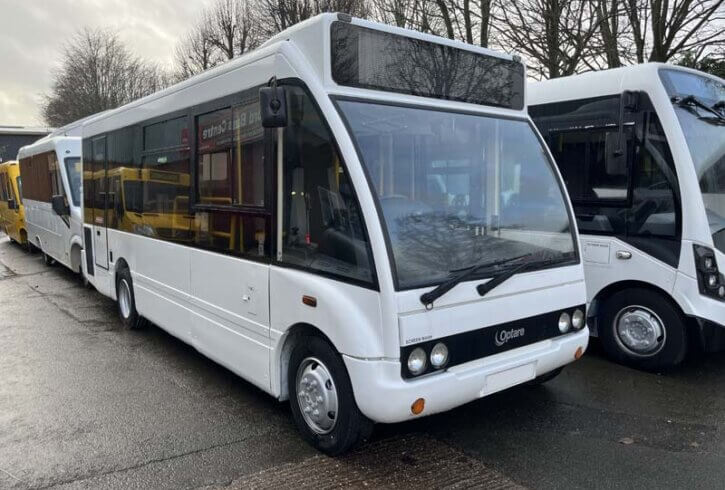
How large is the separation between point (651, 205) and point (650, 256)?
0.47m

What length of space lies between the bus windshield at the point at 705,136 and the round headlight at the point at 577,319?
172 cm

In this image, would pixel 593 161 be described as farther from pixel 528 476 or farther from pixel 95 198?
pixel 95 198

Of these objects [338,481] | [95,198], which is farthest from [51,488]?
[95,198]

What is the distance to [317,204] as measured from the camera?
11.4ft

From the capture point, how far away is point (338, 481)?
335cm

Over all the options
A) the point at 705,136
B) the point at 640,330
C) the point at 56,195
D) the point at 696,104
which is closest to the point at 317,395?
the point at 640,330

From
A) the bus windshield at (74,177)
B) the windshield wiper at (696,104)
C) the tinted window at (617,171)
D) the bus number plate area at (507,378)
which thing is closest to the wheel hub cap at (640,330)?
the tinted window at (617,171)

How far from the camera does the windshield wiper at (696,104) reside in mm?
5116

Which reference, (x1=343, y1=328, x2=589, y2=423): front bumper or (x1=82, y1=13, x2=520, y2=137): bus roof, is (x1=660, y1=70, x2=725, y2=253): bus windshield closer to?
(x1=82, y1=13, x2=520, y2=137): bus roof

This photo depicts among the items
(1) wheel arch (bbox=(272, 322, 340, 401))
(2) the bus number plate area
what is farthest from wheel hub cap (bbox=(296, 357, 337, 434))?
(2) the bus number plate area

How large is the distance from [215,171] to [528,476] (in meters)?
3.18

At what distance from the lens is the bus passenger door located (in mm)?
7344

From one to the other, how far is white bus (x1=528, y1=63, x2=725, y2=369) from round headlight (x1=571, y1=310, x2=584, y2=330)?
1.44 m

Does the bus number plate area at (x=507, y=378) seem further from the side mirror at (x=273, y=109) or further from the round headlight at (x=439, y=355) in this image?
the side mirror at (x=273, y=109)
